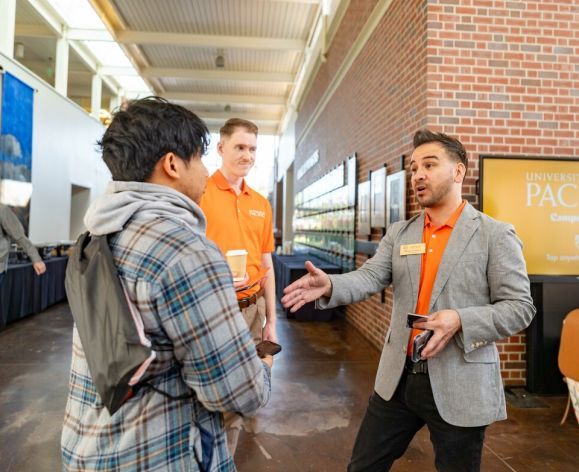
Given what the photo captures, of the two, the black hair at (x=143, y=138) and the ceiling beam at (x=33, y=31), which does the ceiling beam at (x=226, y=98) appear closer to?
the ceiling beam at (x=33, y=31)

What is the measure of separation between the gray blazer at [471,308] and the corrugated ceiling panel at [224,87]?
485 inches

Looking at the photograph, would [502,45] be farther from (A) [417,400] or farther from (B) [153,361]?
(B) [153,361]

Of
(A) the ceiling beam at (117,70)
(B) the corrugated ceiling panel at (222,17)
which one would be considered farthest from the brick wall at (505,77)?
(A) the ceiling beam at (117,70)

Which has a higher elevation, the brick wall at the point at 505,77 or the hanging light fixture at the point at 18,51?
the hanging light fixture at the point at 18,51

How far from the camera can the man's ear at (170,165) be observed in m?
0.95

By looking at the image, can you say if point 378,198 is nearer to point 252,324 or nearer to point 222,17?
point 252,324

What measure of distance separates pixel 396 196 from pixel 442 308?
2.87 meters

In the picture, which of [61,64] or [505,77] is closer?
[505,77]

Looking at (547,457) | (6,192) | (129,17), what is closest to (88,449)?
(547,457)

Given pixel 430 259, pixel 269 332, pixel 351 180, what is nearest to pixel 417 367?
pixel 430 259

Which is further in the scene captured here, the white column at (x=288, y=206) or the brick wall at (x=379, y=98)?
the white column at (x=288, y=206)

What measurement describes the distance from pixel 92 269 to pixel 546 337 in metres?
3.79

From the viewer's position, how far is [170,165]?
957 mm

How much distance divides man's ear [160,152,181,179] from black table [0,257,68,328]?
223 inches
